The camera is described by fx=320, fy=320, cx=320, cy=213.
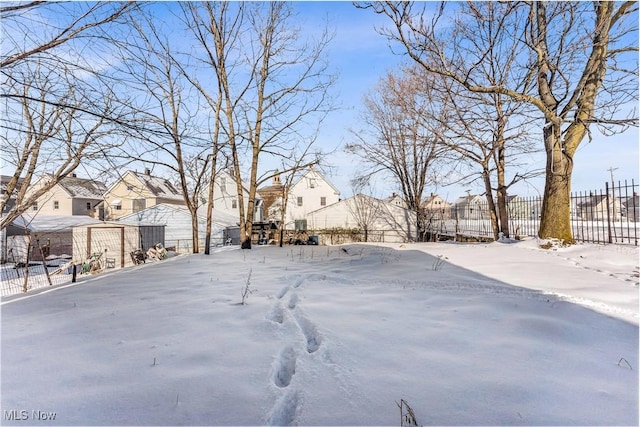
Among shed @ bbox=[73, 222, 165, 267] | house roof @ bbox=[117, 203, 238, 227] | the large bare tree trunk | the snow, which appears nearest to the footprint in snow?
the snow

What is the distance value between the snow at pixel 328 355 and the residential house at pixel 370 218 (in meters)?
19.5

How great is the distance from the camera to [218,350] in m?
2.19

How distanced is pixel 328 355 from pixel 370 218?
23316 mm

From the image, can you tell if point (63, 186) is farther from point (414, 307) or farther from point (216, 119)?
point (414, 307)

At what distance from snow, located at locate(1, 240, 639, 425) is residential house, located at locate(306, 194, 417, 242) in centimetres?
1950

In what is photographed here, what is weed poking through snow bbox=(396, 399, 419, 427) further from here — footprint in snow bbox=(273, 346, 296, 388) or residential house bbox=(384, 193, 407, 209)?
residential house bbox=(384, 193, 407, 209)

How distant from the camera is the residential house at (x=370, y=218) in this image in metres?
23.8

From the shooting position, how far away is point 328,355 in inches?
83.9

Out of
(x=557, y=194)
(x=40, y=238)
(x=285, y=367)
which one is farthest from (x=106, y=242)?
(x=557, y=194)

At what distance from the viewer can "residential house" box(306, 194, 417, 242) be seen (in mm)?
23797

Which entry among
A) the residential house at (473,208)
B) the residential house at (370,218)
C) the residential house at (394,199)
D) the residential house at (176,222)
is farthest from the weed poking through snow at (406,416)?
the residential house at (394,199)

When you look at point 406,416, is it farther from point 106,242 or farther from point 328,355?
point 106,242

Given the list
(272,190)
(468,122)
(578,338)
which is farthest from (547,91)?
(272,190)

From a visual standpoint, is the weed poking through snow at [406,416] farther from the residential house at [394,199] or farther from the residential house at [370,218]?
the residential house at [394,199]
